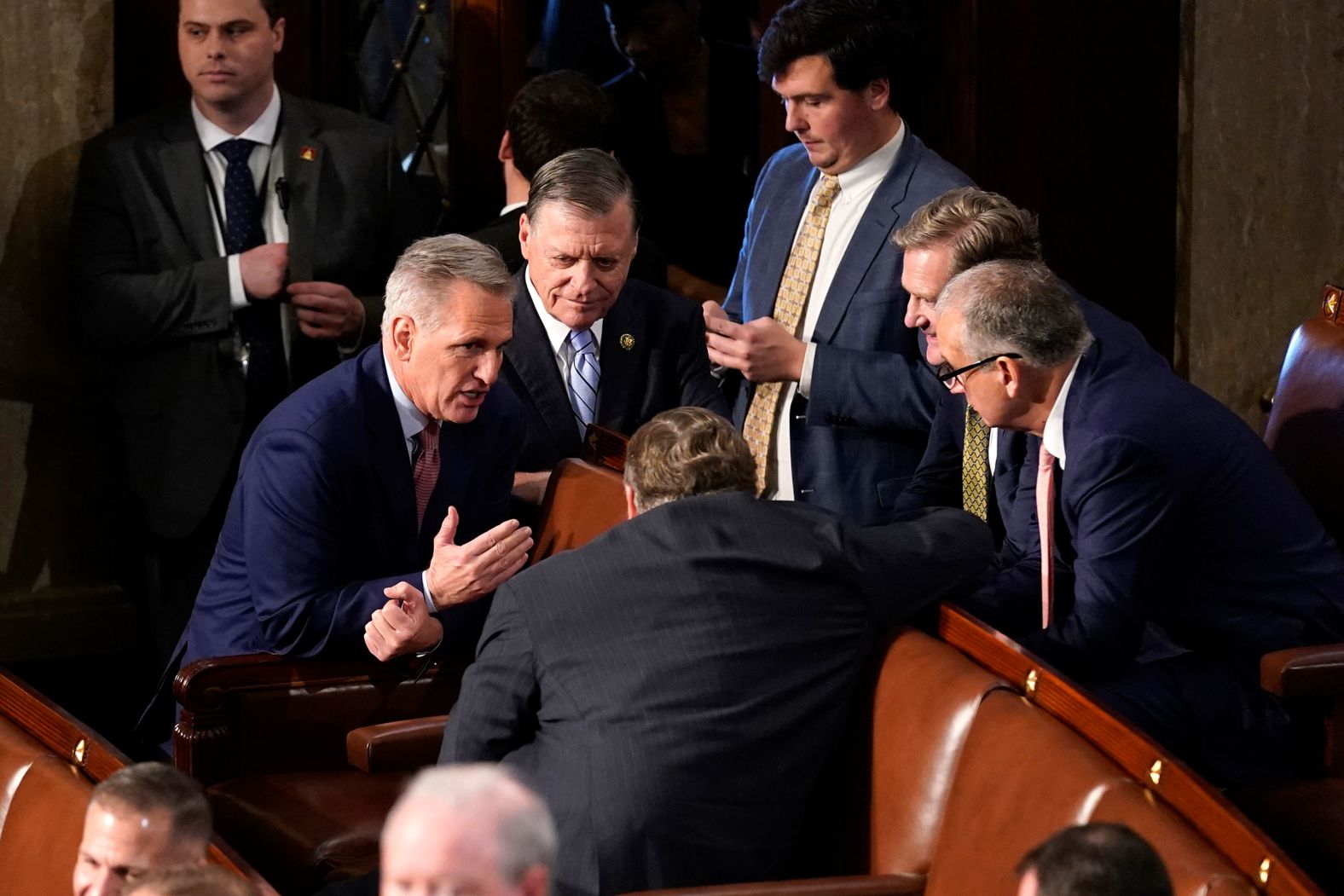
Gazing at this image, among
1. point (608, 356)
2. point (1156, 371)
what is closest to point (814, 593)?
point (1156, 371)

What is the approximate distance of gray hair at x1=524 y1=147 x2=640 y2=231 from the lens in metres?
3.31

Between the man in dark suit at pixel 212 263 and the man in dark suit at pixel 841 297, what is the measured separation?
38.9 inches

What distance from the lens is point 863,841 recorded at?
7.72ft

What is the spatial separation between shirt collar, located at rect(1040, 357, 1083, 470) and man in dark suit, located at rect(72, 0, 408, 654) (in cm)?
174

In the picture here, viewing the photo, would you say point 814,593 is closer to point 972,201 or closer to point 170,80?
point 972,201

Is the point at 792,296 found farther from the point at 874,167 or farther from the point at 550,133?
the point at 550,133

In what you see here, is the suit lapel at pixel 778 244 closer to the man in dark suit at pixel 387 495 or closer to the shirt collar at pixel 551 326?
the shirt collar at pixel 551 326

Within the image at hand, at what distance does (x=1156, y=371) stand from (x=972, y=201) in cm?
48

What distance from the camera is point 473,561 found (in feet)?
9.37

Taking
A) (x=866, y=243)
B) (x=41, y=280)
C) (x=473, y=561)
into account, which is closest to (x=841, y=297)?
(x=866, y=243)

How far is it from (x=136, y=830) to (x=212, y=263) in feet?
6.98

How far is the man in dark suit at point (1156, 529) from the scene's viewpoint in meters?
2.61

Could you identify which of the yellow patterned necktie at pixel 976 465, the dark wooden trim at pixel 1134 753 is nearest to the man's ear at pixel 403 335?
the yellow patterned necktie at pixel 976 465

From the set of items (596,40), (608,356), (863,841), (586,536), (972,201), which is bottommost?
(863,841)
